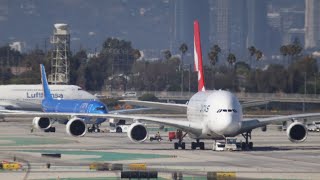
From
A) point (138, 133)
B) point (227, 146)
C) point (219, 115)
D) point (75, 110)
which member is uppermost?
point (219, 115)

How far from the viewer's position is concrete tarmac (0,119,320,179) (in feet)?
162

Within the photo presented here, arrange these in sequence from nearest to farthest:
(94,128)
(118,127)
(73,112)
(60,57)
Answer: (118,127)
(94,128)
(73,112)
(60,57)

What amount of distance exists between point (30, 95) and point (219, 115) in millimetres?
75856

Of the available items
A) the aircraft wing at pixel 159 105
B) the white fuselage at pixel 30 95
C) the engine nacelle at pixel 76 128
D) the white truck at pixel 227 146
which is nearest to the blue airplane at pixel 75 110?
the engine nacelle at pixel 76 128

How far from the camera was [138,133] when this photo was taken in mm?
64750

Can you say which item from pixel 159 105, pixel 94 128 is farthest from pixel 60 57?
pixel 159 105

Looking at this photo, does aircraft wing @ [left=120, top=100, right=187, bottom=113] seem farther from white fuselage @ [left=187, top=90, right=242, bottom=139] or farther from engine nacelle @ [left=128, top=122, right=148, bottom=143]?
engine nacelle @ [left=128, top=122, right=148, bottom=143]

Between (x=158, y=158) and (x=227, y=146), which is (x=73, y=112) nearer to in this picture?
(x=227, y=146)

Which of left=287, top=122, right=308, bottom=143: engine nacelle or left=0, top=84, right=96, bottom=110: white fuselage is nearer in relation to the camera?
left=287, top=122, right=308, bottom=143: engine nacelle

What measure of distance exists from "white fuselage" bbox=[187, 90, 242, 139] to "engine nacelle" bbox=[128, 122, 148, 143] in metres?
2.78

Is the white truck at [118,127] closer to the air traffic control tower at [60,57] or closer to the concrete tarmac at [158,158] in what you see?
the concrete tarmac at [158,158]

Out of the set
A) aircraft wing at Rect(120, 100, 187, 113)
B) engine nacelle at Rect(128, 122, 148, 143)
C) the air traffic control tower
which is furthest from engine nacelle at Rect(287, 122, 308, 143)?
the air traffic control tower

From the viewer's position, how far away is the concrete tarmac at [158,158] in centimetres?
4950

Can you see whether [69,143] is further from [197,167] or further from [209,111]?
[197,167]
